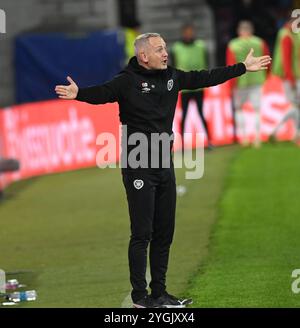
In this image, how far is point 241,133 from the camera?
85.2 feet

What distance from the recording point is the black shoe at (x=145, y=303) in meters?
9.73

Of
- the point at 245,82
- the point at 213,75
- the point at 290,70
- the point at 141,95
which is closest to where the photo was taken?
the point at 141,95

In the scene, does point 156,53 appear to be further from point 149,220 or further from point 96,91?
point 149,220

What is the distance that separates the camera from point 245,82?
84.5 feet

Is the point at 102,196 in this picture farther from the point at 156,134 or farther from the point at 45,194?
the point at 156,134

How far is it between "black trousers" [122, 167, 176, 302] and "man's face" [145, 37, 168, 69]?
0.82 meters

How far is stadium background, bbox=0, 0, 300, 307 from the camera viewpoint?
38.3 feet

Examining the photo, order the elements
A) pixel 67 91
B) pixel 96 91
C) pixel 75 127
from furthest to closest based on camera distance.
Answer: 1. pixel 75 127
2. pixel 96 91
3. pixel 67 91

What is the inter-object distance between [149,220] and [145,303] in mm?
646

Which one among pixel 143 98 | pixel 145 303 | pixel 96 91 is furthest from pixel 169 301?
pixel 96 91

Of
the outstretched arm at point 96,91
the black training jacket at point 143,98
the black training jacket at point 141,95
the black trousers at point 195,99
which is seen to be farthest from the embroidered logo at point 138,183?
the black trousers at point 195,99

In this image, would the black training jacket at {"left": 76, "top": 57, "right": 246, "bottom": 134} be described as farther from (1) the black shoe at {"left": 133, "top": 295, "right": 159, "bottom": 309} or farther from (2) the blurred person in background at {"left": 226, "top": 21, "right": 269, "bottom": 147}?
(2) the blurred person in background at {"left": 226, "top": 21, "right": 269, "bottom": 147}
